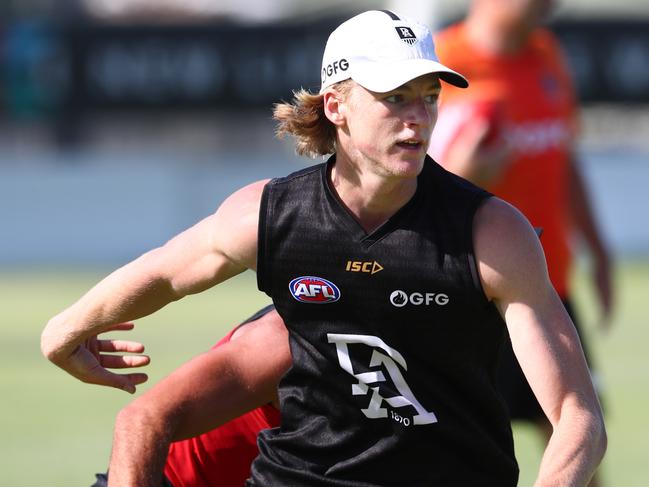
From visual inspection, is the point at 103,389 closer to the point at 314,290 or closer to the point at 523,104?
the point at 523,104

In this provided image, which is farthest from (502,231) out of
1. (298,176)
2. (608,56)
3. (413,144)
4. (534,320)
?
(608,56)

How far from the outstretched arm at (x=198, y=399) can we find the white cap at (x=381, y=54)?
910mm

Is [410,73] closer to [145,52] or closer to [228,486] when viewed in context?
[228,486]

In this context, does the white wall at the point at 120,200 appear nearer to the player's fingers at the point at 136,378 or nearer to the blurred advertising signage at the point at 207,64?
the blurred advertising signage at the point at 207,64

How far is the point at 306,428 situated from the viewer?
4977mm

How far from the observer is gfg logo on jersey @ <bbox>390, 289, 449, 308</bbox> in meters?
4.64

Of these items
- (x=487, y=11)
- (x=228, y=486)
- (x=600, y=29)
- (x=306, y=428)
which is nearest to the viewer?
(x=306, y=428)

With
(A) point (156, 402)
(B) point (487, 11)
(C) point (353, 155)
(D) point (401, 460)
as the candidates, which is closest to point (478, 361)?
(D) point (401, 460)

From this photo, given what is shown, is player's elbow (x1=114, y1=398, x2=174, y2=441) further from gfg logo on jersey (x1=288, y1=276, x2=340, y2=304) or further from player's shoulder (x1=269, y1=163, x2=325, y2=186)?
player's shoulder (x1=269, y1=163, x2=325, y2=186)

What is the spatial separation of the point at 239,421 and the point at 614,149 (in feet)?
56.6

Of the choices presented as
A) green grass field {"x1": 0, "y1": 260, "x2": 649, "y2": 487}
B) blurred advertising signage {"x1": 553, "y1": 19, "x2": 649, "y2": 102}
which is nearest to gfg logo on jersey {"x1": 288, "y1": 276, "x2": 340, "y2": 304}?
green grass field {"x1": 0, "y1": 260, "x2": 649, "y2": 487}

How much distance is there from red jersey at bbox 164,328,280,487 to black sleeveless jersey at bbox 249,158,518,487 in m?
0.43

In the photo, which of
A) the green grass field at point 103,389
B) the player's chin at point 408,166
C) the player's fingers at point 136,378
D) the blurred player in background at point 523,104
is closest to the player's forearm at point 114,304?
the player's fingers at point 136,378

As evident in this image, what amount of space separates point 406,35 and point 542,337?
105 centimetres
